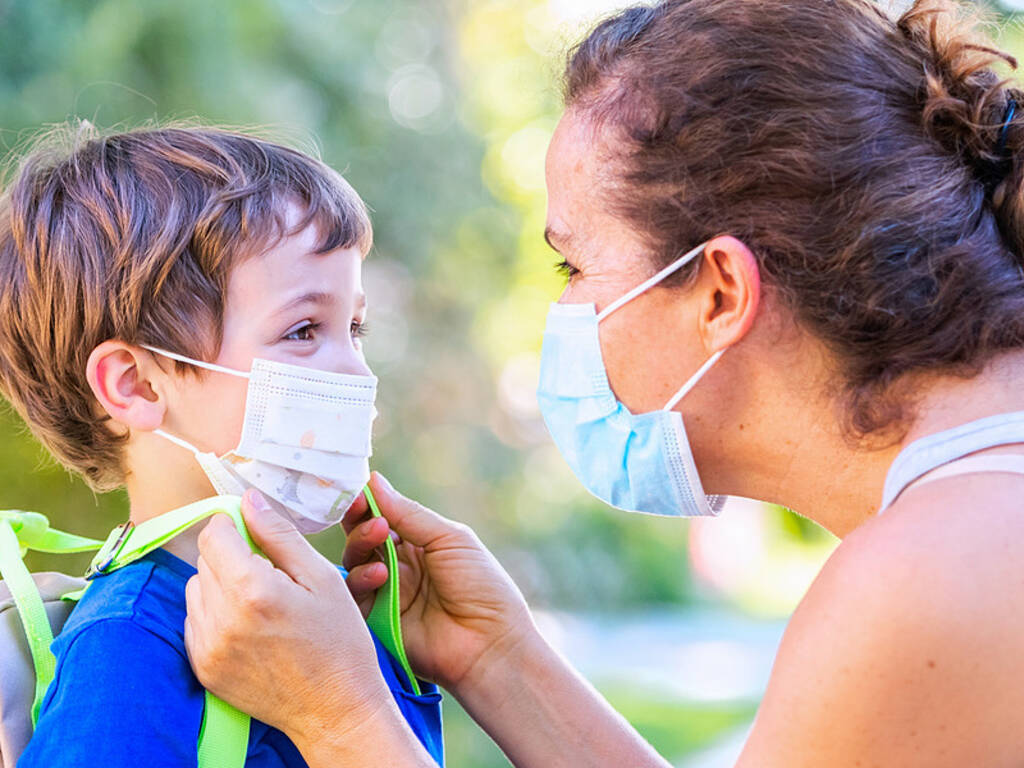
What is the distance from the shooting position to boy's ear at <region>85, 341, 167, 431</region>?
6.09 ft

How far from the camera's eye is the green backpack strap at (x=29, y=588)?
5.45 ft

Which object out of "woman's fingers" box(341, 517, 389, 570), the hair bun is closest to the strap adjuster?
"woman's fingers" box(341, 517, 389, 570)

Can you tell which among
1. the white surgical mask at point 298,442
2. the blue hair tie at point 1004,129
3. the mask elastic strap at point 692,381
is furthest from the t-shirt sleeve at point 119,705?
the blue hair tie at point 1004,129

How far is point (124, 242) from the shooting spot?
185 centimetres

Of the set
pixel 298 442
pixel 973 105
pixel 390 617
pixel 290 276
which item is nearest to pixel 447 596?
pixel 390 617

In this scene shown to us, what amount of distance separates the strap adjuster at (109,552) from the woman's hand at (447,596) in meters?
0.42

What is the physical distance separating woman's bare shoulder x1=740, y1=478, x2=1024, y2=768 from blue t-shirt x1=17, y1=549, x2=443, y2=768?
0.66 metres

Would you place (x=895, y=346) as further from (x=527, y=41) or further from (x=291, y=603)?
(x=527, y=41)

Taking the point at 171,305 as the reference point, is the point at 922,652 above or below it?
below

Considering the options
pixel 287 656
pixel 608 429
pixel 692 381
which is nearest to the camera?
pixel 287 656

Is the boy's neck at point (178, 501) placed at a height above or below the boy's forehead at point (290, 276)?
below

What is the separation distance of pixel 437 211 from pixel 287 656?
3394mm

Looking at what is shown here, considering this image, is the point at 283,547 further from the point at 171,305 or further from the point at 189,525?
the point at 171,305

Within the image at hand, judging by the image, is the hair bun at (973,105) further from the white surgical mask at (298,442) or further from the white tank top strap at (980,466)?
the white surgical mask at (298,442)
